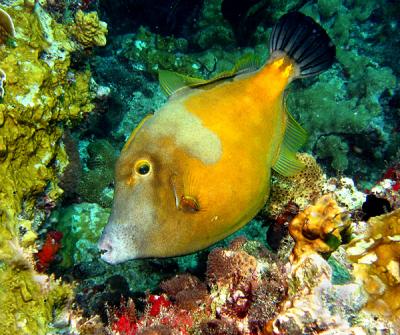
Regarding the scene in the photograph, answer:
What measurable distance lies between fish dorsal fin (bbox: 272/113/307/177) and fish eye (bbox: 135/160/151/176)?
1121mm

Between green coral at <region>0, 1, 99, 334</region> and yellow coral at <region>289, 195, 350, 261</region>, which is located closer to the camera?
green coral at <region>0, 1, 99, 334</region>

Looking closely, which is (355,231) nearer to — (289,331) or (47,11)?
(289,331)

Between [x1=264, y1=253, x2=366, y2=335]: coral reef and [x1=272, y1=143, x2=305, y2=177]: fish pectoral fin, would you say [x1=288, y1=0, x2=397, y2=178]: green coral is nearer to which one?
[x1=272, y1=143, x2=305, y2=177]: fish pectoral fin

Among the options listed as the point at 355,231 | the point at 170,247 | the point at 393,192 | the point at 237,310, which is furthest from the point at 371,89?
the point at 170,247

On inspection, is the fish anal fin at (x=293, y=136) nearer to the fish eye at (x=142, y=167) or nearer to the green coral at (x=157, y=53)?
the fish eye at (x=142, y=167)

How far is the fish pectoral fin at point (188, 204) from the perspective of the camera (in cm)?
213

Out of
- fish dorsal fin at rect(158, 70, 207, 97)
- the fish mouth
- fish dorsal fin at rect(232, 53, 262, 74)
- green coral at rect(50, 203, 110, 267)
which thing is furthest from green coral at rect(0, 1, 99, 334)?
fish dorsal fin at rect(232, 53, 262, 74)

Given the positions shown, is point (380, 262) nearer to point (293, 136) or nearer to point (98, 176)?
point (293, 136)

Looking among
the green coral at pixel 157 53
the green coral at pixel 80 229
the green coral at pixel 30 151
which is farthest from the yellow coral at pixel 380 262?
the green coral at pixel 157 53

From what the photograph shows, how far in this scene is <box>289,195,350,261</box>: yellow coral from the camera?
2787mm

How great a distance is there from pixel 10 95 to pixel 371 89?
751 cm

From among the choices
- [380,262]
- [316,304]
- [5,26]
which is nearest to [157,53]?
[5,26]

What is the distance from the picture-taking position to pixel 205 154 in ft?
7.26

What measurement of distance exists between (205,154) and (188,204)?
1.11ft
